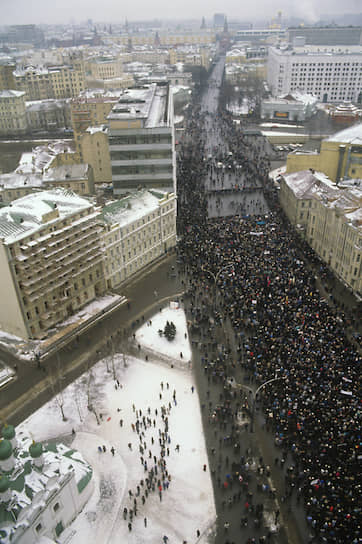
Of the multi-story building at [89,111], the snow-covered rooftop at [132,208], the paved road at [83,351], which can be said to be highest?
the multi-story building at [89,111]

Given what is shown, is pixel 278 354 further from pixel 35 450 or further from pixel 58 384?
pixel 35 450

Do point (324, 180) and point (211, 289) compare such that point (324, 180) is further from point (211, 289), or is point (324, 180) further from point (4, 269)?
point (4, 269)

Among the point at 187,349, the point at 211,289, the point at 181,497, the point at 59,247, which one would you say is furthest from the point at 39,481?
the point at 211,289

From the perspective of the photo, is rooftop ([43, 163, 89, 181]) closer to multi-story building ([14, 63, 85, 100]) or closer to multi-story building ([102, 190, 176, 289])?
multi-story building ([102, 190, 176, 289])

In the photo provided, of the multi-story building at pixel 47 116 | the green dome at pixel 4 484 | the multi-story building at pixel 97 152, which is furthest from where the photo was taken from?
the multi-story building at pixel 47 116

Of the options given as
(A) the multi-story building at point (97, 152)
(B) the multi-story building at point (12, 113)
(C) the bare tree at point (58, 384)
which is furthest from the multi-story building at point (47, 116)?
(C) the bare tree at point (58, 384)

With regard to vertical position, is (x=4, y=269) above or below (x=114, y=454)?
above

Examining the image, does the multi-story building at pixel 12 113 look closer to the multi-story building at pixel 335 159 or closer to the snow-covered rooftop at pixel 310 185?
the multi-story building at pixel 335 159
